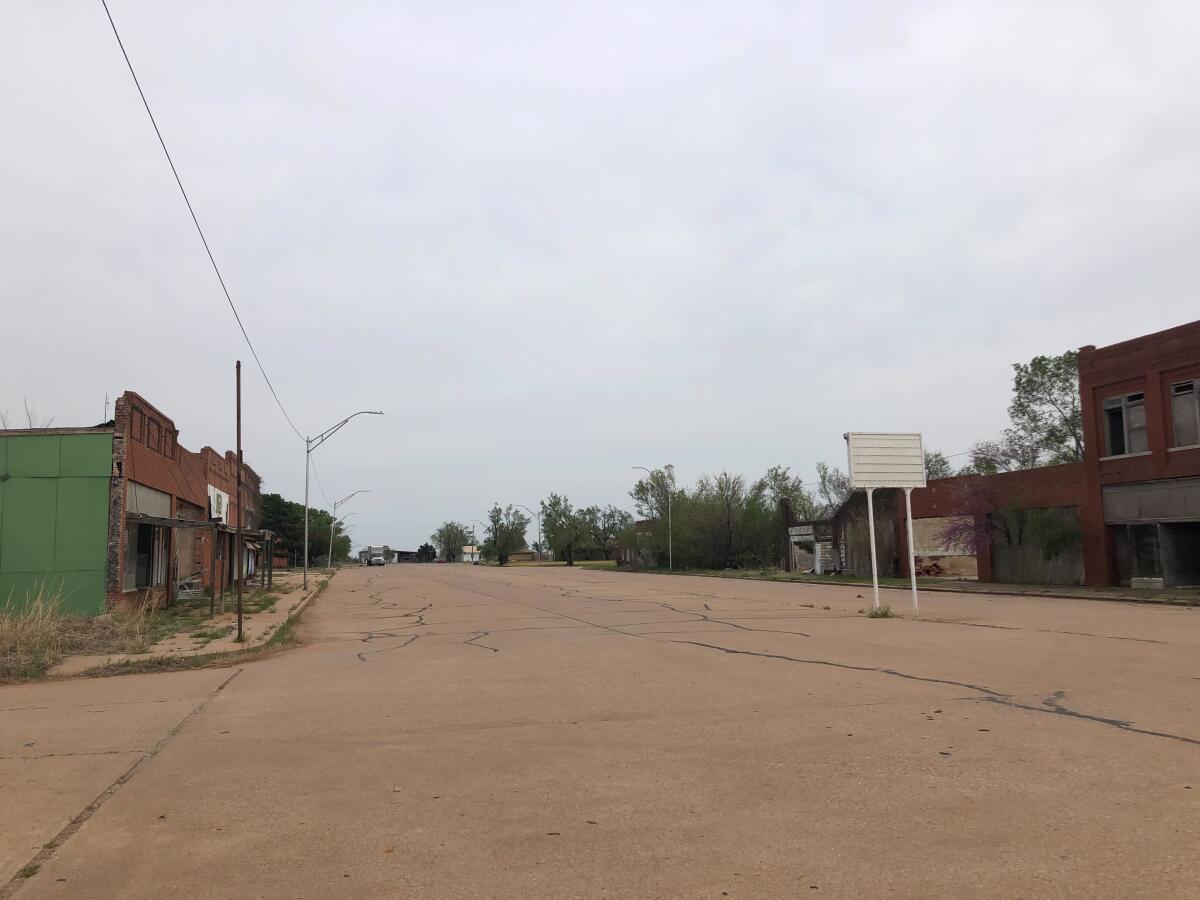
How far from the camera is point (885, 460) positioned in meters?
23.3

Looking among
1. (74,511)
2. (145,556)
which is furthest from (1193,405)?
(74,511)

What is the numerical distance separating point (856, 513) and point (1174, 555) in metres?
22.4

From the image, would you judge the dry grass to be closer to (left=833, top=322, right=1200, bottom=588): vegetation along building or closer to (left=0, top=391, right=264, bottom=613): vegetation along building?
(left=0, top=391, right=264, bottom=613): vegetation along building

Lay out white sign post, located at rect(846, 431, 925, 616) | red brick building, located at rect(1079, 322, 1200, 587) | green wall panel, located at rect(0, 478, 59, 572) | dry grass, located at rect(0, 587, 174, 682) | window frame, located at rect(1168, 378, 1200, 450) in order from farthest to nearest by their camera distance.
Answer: red brick building, located at rect(1079, 322, 1200, 587) → window frame, located at rect(1168, 378, 1200, 450) → white sign post, located at rect(846, 431, 925, 616) → green wall panel, located at rect(0, 478, 59, 572) → dry grass, located at rect(0, 587, 174, 682)

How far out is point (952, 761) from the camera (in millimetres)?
6793

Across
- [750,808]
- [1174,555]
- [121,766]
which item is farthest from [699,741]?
[1174,555]

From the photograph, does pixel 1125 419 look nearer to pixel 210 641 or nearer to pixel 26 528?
pixel 210 641

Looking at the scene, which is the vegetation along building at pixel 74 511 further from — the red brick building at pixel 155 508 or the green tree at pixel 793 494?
the green tree at pixel 793 494

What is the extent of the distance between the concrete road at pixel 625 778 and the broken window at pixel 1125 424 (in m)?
22.7

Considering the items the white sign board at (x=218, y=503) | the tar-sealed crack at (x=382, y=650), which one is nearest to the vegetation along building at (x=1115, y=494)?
the tar-sealed crack at (x=382, y=650)

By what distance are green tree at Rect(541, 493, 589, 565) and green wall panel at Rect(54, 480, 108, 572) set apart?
309 feet

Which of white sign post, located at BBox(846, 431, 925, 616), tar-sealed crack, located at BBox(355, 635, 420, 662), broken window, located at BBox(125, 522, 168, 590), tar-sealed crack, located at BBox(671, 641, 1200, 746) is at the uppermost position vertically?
white sign post, located at BBox(846, 431, 925, 616)

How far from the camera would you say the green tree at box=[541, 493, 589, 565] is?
117m

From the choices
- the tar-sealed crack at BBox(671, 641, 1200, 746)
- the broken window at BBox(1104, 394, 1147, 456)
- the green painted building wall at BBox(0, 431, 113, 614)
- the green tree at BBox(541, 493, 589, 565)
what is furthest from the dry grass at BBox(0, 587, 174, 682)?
the green tree at BBox(541, 493, 589, 565)
